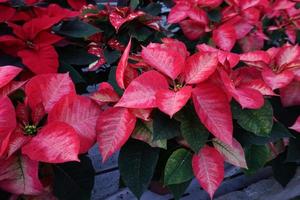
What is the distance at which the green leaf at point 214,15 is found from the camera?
3.44 ft

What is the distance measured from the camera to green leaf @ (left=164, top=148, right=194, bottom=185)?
0.68 metres

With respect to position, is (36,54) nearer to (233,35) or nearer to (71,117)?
(71,117)

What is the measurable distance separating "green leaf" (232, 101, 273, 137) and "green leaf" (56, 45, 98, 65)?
0.38m

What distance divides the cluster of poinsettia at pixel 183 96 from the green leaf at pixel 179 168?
0.08 feet

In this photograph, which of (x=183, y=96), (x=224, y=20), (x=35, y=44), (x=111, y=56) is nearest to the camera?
(x=183, y=96)

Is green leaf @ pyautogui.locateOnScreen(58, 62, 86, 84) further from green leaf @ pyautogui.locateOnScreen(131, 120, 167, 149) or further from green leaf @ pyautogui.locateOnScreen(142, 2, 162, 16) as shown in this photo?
green leaf @ pyautogui.locateOnScreen(142, 2, 162, 16)

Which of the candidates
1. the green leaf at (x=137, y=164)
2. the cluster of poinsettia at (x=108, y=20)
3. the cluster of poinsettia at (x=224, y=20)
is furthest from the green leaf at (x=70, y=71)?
the cluster of poinsettia at (x=224, y=20)

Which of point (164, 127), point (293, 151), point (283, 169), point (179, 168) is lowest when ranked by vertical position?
point (283, 169)

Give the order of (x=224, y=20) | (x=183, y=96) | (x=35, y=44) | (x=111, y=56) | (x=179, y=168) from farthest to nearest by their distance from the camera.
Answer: (x=224, y=20)
(x=111, y=56)
(x=35, y=44)
(x=179, y=168)
(x=183, y=96)

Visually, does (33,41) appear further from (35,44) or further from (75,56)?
(75,56)

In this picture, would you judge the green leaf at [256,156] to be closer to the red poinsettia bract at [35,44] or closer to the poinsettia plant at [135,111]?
the poinsettia plant at [135,111]

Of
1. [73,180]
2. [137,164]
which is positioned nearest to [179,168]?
[137,164]

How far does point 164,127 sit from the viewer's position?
623 millimetres

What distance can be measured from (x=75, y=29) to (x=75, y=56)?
65 millimetres
